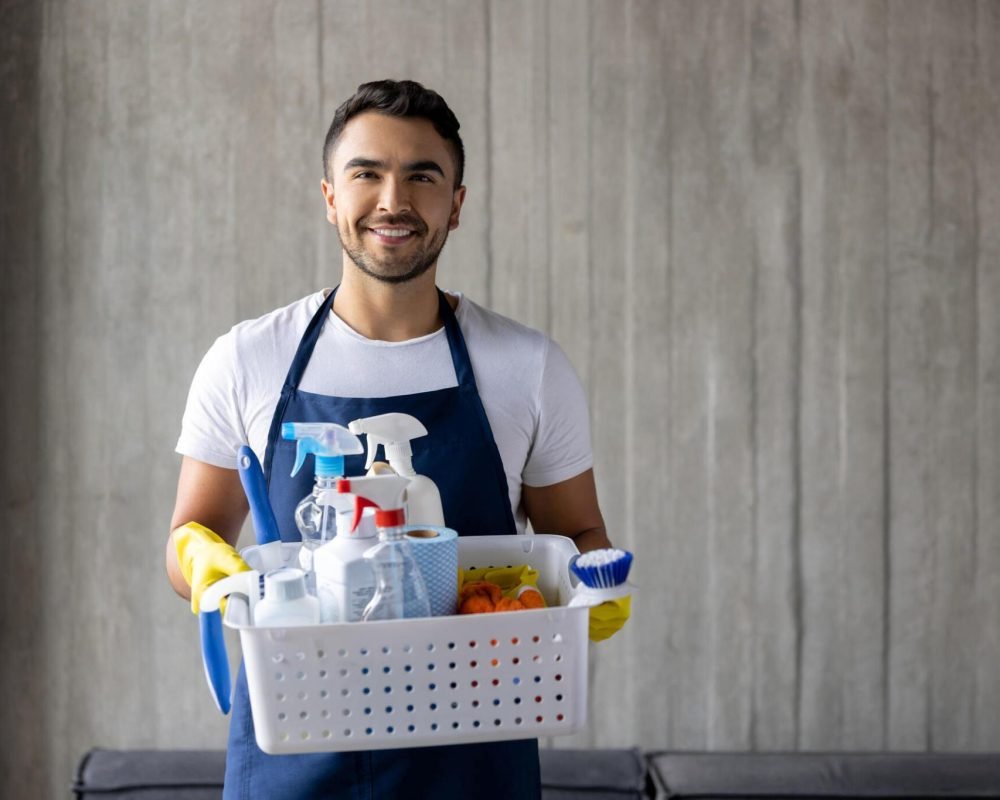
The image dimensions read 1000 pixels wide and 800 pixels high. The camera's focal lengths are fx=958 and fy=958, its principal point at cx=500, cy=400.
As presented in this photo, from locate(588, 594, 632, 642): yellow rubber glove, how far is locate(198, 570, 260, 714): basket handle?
397 mm

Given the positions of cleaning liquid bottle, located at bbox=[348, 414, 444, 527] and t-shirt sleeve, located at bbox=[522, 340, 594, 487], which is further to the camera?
t-shirt sleeve, located at bbox=[522, 340, 594, 487]

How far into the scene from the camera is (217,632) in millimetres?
1085

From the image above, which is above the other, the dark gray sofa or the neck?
the neck

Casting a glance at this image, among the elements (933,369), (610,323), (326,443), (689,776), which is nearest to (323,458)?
(326,443)

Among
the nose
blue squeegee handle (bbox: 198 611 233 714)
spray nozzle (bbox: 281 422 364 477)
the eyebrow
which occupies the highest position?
Answer: the eyebrow

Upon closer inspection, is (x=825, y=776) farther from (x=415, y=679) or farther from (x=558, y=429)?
(x=415, y=679)

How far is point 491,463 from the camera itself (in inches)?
55.7

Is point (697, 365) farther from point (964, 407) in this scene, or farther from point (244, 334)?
point (244, 334)

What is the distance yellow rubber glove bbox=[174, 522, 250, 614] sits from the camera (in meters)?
1.09

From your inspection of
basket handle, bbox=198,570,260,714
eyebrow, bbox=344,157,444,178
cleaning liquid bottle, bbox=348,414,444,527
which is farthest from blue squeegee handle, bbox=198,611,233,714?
eyebrow, bbox=344,157,444,178

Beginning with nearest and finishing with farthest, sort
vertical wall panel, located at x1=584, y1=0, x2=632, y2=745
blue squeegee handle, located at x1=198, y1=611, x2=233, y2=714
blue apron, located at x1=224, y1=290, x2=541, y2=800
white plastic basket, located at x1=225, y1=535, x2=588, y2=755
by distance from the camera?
white plastic basket, located at x1=225, y1=535, x2=588, y2=755, blue squeegee handle, located at x1=198, y1=611, x2=233, y2=714, blue apron, located at x1=224, y1=290, x2=541, y2=800, vertical wall panel, located at x1=584, y1=0, x2=632, y2=745

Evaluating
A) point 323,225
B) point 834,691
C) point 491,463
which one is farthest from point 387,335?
point 834,691

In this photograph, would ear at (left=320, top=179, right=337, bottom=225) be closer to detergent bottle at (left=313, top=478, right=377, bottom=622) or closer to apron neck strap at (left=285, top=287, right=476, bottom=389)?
apron neck strap at (left=285, top=287, right=476, bottom=389)

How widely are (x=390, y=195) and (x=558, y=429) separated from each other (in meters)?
0.43
